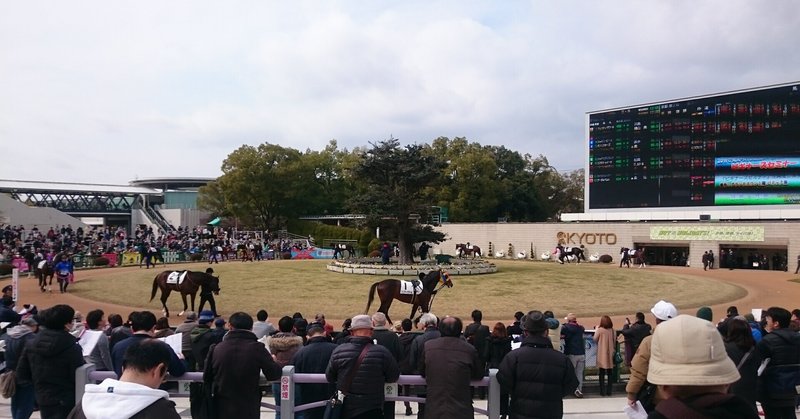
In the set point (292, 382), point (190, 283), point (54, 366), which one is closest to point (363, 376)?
point (292, 382)

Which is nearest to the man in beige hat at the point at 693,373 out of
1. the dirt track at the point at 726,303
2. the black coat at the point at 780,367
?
the black coat at the point at 780,367

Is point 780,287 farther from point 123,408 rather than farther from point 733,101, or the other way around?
point 123,408

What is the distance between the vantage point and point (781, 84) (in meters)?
35.4

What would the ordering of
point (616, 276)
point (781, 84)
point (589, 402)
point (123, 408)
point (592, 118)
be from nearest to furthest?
point (123, 408), point (589, 402), point (616, 276), point (781, 84), point (592, 118)

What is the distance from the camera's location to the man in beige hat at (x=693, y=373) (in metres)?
2.25

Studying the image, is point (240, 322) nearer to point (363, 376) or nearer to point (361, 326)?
point (361, 326)

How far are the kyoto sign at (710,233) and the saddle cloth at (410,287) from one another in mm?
30666

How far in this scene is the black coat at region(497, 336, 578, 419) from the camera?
15.5 feet

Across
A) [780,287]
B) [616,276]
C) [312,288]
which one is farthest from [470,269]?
[780,287]

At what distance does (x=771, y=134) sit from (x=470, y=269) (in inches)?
929

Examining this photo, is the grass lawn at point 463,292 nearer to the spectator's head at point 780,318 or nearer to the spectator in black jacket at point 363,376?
the spectator's head at point 780,318

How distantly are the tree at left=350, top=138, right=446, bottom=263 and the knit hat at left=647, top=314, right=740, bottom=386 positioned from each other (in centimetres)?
2695

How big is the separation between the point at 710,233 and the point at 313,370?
128 ft

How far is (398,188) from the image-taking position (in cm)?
3028
